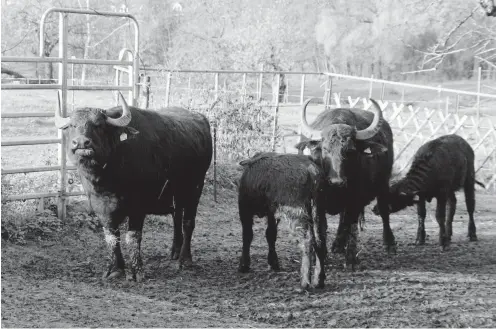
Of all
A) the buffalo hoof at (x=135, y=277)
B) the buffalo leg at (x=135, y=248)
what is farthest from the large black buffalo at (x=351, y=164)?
the buffalo hoof at (x=135, y=277)

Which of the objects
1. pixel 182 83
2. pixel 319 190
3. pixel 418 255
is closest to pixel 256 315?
pixel 319 190

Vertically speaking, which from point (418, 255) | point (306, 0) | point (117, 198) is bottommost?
point (418, 255)

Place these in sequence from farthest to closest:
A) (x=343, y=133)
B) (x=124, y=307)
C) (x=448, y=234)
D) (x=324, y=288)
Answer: (x=448, y=234)
(x=343, y=133)
(x=324, y=288)
(x=124, y=307)

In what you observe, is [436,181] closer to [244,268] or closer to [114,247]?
[244,268]

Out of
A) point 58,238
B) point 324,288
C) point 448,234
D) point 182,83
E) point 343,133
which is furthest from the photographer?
point 182,83

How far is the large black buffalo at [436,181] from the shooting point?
11.8 meters

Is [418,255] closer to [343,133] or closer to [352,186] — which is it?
[352,186]

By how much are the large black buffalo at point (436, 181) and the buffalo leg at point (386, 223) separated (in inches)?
7.4

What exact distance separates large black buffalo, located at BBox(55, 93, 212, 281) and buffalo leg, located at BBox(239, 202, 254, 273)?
87 cm

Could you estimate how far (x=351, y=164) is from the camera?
9.84 meters

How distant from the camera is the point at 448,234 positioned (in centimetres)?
1217

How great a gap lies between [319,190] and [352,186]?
1089mm

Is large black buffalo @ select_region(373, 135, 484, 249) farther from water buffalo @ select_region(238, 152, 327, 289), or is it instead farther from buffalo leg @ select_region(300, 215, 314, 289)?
buffalo leg @ select_region(300, 215, 314, 289)

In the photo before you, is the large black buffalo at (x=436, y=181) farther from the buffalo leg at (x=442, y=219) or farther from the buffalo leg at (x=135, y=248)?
the buffalo leg at (x=135, y=248)
